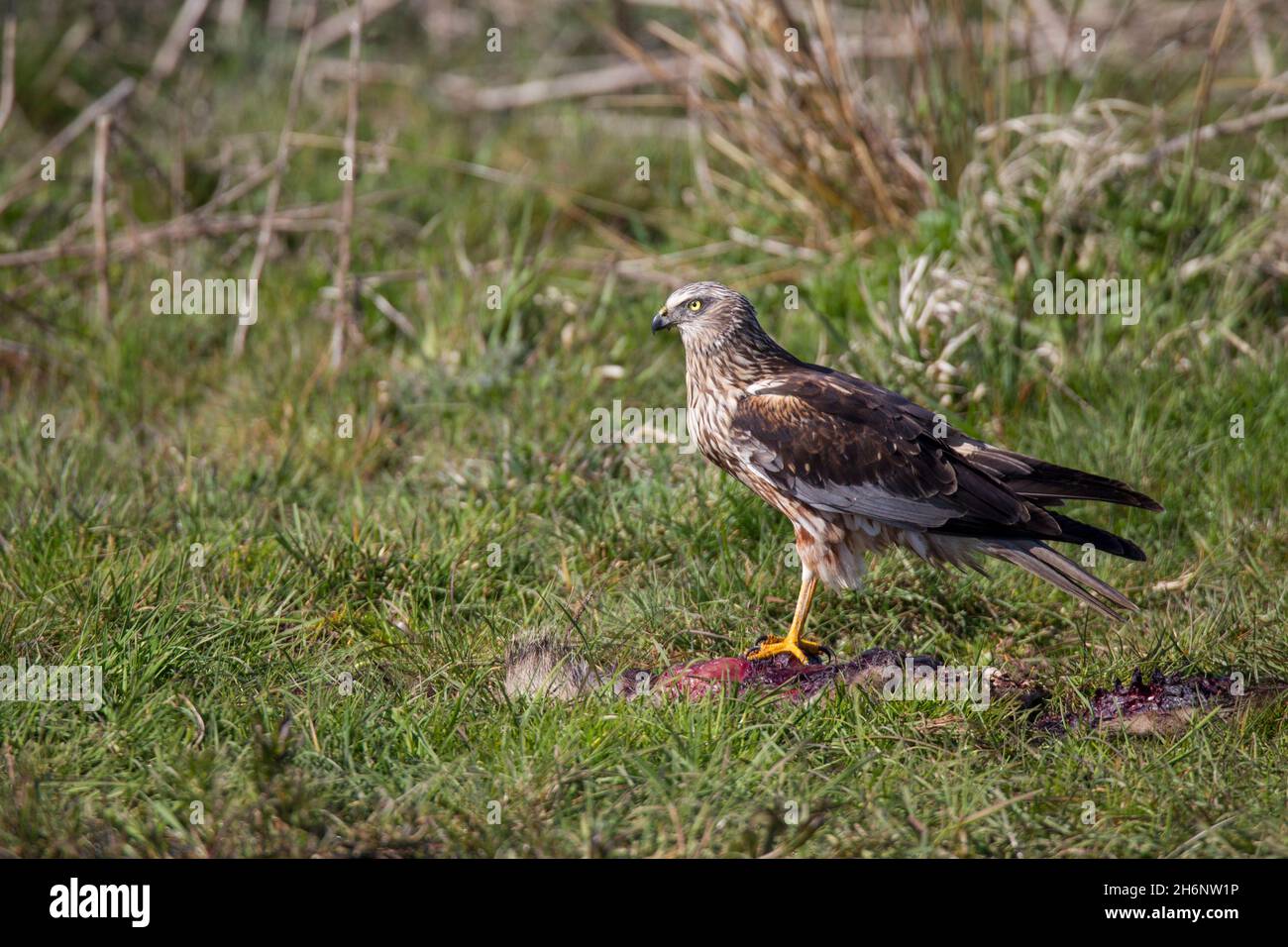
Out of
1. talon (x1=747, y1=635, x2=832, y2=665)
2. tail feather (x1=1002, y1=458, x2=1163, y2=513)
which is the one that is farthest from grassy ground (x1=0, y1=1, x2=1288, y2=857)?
tail feather (x1=1002, y1=458, x2=1163, y2=513)

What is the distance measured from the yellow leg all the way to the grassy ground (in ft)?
0.59

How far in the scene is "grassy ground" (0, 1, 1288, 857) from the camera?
3697mm

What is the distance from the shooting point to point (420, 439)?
6074mm

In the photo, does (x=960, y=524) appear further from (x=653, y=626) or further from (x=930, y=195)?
(x=930, y=195)

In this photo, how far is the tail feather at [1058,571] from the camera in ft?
14.1

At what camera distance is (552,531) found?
525cm

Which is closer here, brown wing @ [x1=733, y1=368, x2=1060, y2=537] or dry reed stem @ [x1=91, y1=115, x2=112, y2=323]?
brown wing @ [x1=733, y1=368, x2=1060, y2=537]

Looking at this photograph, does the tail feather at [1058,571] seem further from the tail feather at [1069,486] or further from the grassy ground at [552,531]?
the grassy ground at [552,531]

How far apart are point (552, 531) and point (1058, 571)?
190 centimetres

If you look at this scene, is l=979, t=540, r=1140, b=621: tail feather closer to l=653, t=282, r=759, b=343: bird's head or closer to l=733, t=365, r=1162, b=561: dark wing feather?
l=733, t=365, r=1162, b=561: dark wing feather

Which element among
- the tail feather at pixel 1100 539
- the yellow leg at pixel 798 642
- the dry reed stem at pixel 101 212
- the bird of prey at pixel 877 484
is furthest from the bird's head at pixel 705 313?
the dry reed stem at pixel 101 212

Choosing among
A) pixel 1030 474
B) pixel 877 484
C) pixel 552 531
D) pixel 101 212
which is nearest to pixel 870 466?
→ pixel 877 484

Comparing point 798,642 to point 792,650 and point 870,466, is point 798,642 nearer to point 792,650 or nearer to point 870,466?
point 792,650

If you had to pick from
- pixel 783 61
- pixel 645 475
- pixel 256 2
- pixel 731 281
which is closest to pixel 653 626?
pixel 645 475
